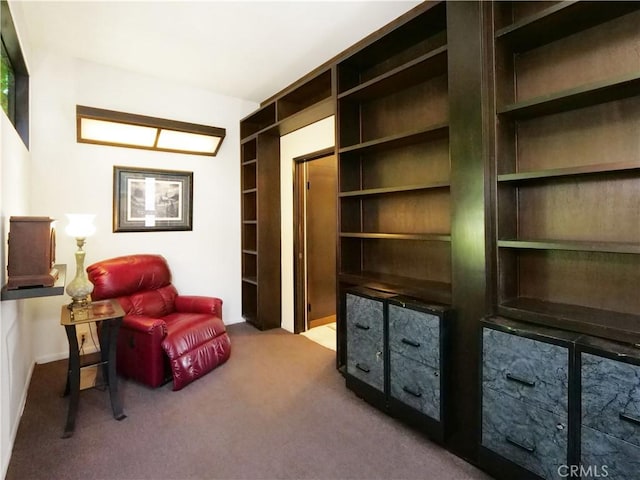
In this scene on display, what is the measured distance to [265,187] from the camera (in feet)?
13.1

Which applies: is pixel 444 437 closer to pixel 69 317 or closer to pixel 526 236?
pixel 526 236

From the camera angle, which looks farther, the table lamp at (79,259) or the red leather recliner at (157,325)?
the red leather recliner at (157,325)

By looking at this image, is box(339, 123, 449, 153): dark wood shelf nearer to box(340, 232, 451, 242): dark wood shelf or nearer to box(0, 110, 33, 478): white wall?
box(340, 232, 451, 242): dark wood shelf

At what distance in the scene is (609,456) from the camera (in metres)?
1.30

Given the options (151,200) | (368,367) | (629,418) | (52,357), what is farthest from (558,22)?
(52,357)

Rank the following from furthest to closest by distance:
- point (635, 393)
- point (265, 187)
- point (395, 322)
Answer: point (265, 187) < point (395, 322) < point (635, 393)

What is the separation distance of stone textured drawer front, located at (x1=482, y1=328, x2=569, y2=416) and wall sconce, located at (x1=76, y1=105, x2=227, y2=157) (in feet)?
11.3

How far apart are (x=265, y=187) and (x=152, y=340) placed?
2104 millimetres

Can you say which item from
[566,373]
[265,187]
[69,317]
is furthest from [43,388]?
[566,373]

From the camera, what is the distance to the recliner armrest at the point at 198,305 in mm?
3244

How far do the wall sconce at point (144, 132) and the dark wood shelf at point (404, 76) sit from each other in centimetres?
188

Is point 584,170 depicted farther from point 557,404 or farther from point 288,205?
point 288,205

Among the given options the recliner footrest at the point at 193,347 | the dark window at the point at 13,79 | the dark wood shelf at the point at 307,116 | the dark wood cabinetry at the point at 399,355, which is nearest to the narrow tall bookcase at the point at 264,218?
the dark wood shelf at the point at 307,116

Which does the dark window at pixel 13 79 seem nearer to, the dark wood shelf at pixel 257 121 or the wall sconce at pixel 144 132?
the wall sconce at pixel 144 132
